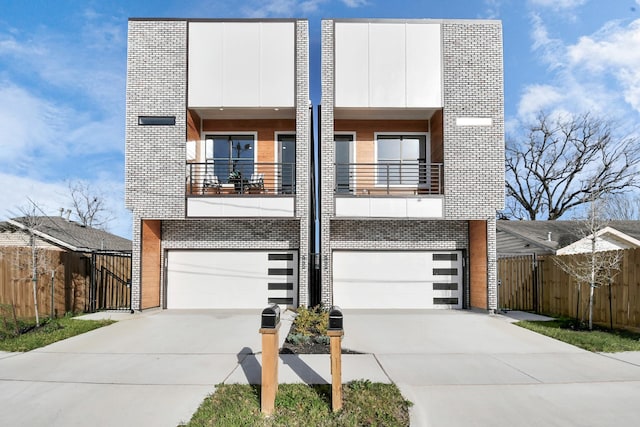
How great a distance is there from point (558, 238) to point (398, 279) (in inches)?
477

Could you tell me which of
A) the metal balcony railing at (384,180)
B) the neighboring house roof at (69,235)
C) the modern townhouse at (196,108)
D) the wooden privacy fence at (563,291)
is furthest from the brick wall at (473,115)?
the neighboring house roof at (69,235)

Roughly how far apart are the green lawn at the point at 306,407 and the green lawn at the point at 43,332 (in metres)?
4.97

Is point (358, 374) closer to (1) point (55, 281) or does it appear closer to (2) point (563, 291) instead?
(2) point (563, 291)

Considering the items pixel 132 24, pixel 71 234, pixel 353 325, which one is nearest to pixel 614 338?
pixel 353 325

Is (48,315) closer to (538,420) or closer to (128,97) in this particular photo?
(128,97)

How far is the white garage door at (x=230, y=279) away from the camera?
13.9 metres

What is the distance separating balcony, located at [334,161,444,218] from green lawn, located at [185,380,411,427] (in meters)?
7.42

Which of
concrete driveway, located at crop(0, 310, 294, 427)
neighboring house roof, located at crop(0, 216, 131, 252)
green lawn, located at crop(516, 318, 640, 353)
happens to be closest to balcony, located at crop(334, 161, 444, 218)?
green lawn, located at crop(516, 318, 640, 353)

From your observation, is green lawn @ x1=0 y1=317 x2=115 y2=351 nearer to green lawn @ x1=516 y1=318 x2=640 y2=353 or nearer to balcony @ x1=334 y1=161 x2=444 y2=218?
balcony @ x1=334 y1=161 x2=444 y2=218

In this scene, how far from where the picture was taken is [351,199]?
12.7 metres

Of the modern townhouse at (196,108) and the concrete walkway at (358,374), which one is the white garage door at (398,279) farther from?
the concrete walkway at (358,374)

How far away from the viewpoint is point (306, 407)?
16.5ft

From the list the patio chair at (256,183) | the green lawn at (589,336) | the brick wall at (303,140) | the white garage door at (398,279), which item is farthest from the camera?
the white garage door at (398,279)

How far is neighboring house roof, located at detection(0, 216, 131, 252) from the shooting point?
1714 cm
